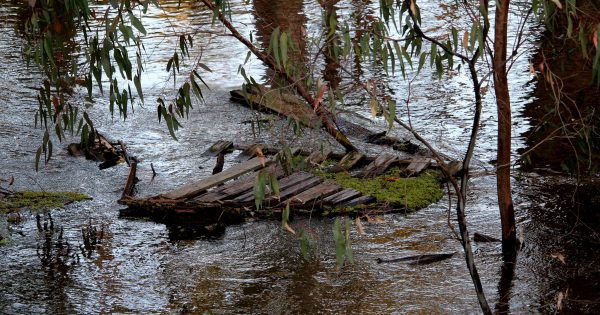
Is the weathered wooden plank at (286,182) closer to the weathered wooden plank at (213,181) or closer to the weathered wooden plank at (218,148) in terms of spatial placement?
the weathered wooden plank at (213,181)

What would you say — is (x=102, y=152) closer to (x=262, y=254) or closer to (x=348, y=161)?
(x=348, y=161)

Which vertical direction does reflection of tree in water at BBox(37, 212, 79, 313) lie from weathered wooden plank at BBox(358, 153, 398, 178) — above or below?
below

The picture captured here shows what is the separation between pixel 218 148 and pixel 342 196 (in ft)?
6.72

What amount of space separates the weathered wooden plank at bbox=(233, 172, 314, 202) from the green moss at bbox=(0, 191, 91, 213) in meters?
1.50

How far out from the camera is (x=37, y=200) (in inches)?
309

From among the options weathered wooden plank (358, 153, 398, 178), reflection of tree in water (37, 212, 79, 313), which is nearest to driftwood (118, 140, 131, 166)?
reflection of tree in water (37, 212, 79, 313)

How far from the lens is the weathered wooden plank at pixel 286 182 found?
745cm

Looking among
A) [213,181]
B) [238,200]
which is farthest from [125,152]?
[238,200]

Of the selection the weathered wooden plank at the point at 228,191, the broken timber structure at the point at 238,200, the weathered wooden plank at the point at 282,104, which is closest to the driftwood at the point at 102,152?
the broken timber structure at the point at 238,200

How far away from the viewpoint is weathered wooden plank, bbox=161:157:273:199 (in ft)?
24.8

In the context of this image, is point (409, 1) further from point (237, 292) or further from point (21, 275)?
point (21, 275)

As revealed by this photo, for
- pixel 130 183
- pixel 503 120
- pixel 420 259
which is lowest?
pixel 420 259

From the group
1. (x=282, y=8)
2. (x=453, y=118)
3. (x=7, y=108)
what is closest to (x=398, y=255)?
(x=453, y=118)

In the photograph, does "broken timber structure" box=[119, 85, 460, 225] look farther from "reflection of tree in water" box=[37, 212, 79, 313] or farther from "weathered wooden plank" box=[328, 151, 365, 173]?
"reflection of tree in water" box=[37, 212, 79, 313]
